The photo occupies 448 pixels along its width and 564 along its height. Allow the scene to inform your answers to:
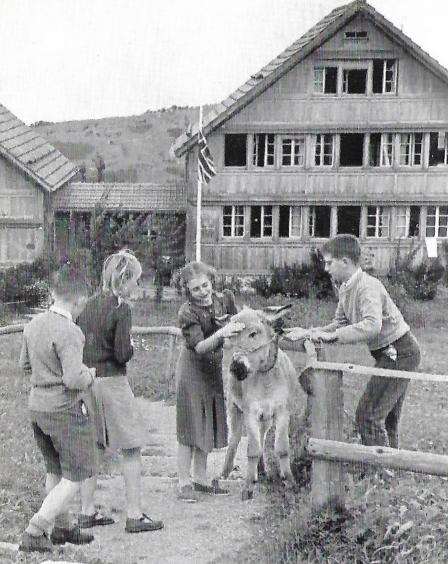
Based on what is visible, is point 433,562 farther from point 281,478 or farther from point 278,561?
point 281,478

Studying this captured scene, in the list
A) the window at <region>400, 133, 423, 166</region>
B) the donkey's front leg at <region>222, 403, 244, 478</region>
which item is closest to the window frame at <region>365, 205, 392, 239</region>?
the window at <region>400, 133, 423, 166</region>

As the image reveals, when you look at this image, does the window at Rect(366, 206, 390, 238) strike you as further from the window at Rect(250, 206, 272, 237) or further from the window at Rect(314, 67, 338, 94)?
the window at Rect(314, 67, 338, 94)

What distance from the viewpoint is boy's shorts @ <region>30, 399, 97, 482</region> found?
425 cm

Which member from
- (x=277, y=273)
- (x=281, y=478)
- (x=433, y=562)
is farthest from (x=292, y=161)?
(x=433, y=562)

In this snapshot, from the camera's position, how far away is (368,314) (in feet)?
16.0

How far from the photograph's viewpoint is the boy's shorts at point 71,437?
425 cm

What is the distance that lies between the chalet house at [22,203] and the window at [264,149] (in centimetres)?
600

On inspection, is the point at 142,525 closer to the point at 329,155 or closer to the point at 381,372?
the point at 381,372

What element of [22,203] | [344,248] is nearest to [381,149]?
[22,203]

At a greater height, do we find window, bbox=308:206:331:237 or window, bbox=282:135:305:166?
window, bbox=282:135:305:166

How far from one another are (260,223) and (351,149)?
336 centimetres

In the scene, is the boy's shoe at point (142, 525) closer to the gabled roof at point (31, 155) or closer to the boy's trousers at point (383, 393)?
the boy's trousers at point (383, 393)

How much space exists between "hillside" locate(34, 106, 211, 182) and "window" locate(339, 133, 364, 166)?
29.7m

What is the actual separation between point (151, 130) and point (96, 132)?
4.67 m
